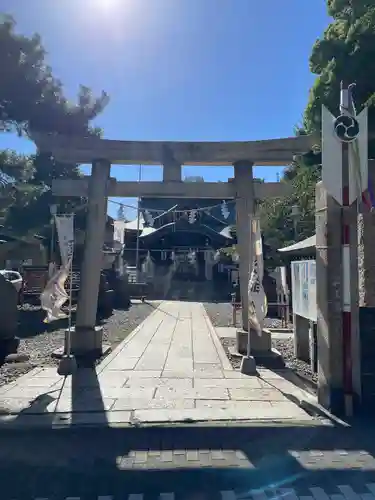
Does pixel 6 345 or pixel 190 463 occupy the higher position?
pixel 6 345

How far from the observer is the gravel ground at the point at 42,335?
7891mm

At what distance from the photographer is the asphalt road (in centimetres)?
343

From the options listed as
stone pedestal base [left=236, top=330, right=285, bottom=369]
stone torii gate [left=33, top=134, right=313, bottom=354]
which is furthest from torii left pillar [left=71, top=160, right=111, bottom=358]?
stone pedestal base [left=236, top=330, right=285, bottom=369]

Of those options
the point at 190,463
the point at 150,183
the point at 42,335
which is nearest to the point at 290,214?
the point at 150,183

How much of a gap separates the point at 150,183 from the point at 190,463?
5.62 meters

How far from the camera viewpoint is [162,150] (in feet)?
27.2

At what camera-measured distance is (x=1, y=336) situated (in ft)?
19.8

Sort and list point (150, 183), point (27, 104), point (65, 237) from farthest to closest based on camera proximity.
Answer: point (27, 104)
point (150, 183)
point (65, 237)

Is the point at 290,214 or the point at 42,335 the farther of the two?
the point at 290,214

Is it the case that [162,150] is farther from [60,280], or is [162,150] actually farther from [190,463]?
[190,463]

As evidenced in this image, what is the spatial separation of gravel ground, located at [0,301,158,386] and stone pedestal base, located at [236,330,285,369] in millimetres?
3034

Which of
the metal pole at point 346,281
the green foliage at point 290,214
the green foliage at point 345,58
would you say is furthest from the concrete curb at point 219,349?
the green foliage at point 345,58

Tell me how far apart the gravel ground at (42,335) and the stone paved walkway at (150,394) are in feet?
2.17

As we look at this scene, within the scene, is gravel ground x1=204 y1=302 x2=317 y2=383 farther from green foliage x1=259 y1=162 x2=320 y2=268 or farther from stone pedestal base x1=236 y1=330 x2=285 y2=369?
green foliage x1=259 y1=162 x2=320 y2=268
